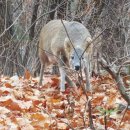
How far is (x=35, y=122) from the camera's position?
5.57 meters

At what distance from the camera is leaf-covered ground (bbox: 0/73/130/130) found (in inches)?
213

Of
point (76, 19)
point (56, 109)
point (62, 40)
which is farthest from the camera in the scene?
point (76, 19)

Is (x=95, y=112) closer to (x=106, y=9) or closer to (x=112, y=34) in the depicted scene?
(x=112, y=34)

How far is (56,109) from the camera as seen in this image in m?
6.54

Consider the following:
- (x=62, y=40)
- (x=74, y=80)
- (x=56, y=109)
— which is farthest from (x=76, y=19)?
(x=56, y=109)

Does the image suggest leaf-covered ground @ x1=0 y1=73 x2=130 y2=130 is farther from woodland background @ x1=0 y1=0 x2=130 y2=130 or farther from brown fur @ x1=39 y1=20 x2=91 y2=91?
brown fur @ x1=39 y1=20 x2=91 y2=91

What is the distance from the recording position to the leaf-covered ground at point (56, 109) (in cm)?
540

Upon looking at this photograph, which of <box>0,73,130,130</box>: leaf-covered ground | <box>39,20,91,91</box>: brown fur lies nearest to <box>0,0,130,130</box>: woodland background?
<box>0,73,130,130</box>: leaf-covered ground

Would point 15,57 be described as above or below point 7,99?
above

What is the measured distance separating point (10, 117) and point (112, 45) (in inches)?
287

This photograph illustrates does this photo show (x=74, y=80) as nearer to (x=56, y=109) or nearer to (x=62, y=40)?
(x=62, y=40)

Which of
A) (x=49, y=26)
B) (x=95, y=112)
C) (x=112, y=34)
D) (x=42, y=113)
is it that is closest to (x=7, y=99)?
(x=42, y=113)

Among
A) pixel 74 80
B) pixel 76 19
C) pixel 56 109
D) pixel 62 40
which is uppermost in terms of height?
pixel 76 19

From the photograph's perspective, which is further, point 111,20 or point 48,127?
point 111,20
